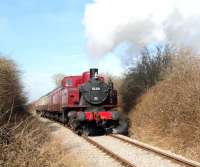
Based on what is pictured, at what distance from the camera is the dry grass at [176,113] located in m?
16.0

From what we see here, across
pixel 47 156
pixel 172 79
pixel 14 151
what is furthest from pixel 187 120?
pixel 14 151

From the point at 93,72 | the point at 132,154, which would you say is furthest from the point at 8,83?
the point at 132,154

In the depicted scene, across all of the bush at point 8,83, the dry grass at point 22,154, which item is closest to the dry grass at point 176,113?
the dry grass at point 22,154

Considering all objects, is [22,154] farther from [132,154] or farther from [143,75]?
[143,75]

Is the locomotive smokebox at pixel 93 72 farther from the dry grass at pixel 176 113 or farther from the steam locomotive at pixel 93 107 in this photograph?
the dry grass at pixel 176 113

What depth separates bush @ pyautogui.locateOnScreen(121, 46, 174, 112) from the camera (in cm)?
3028

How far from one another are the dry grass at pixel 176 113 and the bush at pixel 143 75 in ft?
15.0

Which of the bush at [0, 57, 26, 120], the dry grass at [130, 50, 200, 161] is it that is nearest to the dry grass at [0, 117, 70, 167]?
the dry grass at [130, 50, 200, 161]

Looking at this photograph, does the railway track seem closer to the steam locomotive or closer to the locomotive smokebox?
the steam locomotive

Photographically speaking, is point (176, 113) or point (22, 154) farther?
point (176, 113)

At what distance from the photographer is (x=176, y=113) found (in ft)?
60.6

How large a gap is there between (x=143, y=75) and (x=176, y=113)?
1319cm

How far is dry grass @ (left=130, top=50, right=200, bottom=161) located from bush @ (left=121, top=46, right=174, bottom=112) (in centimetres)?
456

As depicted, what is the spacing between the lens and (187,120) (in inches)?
675
